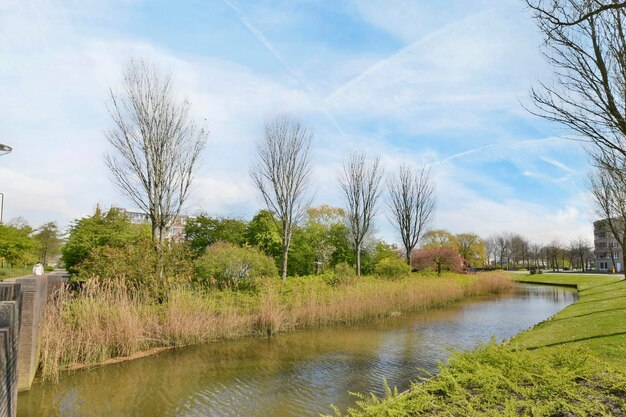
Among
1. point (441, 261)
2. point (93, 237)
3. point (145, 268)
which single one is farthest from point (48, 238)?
point (441, 261)

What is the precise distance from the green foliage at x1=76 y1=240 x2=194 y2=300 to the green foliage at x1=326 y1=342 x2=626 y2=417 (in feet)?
28.8

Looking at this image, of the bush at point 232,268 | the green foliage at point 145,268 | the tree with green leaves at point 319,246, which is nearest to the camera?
the green foliage at point 145,268

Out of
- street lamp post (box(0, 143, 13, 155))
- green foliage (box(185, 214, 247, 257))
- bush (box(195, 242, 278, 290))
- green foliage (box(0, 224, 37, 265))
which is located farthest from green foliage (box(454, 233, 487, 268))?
street lamp post (box(0, 143, 13, 155))

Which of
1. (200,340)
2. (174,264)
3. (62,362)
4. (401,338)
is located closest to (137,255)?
(174,264)

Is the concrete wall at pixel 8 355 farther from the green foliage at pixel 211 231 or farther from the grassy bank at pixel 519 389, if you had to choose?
the green foliage at pixel 211 231

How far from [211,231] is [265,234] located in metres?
3.75

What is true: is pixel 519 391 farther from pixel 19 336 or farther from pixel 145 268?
pixel 145 268

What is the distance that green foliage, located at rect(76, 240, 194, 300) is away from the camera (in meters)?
12.0

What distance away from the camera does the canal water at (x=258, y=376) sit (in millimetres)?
6273

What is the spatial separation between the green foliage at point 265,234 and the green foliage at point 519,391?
61.3ft

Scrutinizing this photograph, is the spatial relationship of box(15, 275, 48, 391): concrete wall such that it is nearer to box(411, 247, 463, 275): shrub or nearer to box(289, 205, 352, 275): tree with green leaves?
box(289, 205, 352, 275): tree with green leaves

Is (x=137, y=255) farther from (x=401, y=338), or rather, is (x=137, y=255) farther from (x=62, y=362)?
(x=401, y=338)

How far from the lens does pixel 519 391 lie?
431cm

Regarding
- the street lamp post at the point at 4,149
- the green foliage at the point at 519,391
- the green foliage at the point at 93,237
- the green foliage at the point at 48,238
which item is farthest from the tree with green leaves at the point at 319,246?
the green foliage at the point at 48,238
